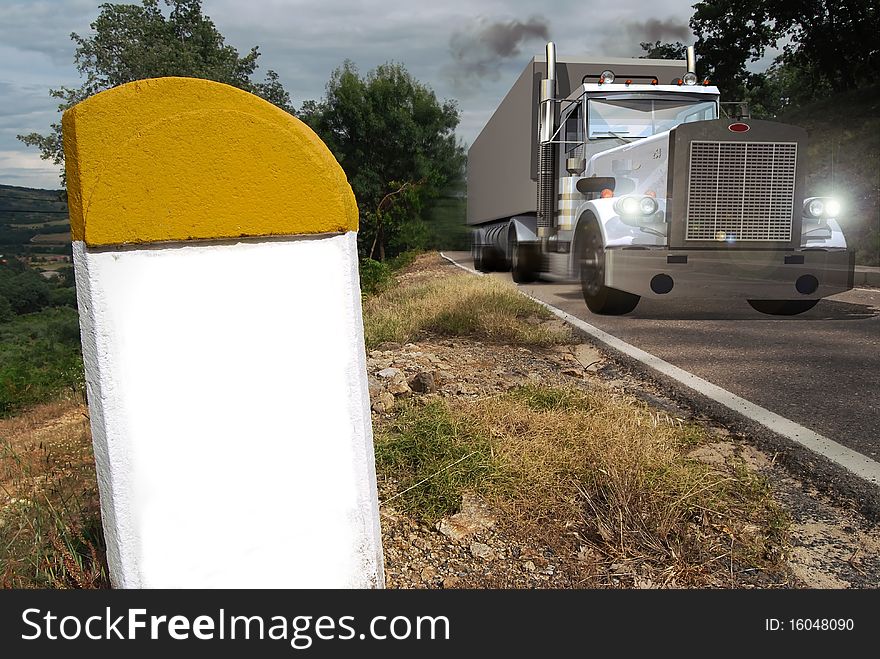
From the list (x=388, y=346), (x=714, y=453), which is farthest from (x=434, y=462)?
(x=388, y=346)

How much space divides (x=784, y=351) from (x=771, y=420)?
2590 millimetres

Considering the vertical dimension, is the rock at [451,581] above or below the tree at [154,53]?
below

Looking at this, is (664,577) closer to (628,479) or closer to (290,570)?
(628,479)

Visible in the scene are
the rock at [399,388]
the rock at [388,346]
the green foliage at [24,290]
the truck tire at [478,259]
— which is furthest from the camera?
the green foliage at [24,290]

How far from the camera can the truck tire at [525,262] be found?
43.1 feet

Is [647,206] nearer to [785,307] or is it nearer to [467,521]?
[785,307]

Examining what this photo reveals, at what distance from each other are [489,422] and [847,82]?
25906mm

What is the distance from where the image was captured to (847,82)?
78.6 ft

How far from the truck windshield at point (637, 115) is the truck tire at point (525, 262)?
3437mm

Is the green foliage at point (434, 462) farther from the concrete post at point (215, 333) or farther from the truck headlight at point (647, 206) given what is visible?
the truck headlight at point (647, 206)

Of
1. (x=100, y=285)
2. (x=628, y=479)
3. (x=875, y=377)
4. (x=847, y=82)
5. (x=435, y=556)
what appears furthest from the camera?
(x=847, y=82)

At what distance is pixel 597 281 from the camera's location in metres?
8.62

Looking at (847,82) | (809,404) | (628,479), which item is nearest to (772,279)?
(809,404)

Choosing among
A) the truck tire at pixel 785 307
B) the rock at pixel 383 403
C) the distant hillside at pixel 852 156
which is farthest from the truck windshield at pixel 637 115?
the distant hillside at pixel 852 156
